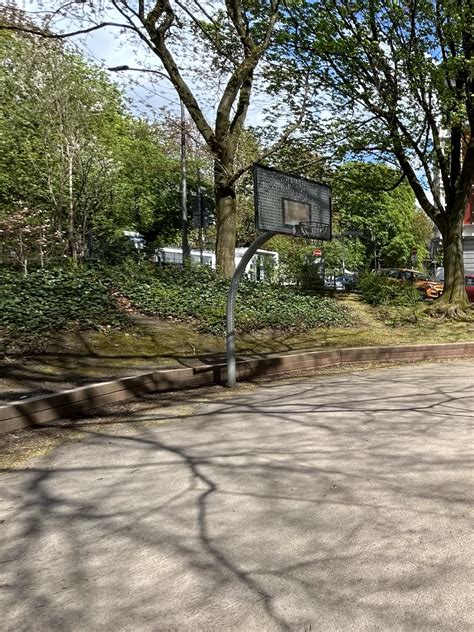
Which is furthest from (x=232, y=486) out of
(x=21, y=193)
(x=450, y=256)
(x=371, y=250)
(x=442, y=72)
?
(x=371, y=250)

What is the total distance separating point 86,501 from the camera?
3.38 meters

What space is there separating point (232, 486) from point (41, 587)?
149 cm

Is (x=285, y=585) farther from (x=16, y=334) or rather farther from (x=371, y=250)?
(x=371, y=250)

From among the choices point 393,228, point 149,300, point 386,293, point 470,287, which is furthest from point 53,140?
point 393,228

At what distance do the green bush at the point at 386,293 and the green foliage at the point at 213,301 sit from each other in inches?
63.9

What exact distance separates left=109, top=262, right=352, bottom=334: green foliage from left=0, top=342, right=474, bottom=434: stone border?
2.17 m

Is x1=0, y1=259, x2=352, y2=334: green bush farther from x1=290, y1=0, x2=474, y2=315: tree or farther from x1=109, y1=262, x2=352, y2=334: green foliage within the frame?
x1=290, y1=0, x2=474, y2=315: tree

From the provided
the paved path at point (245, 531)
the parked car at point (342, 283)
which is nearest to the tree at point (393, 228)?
the parked car at point (342, 283)

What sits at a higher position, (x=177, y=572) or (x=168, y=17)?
(x=168, y=17)

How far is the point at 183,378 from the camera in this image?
25.3 ft

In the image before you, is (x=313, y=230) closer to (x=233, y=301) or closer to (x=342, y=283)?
(x=233, y=301)

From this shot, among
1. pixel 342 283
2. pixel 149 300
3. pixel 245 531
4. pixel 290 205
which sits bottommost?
pixel 245 531

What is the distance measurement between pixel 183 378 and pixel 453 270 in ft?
34.9

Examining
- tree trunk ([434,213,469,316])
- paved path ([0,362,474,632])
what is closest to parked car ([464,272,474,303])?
tree trunk ([434,213,469,316])
